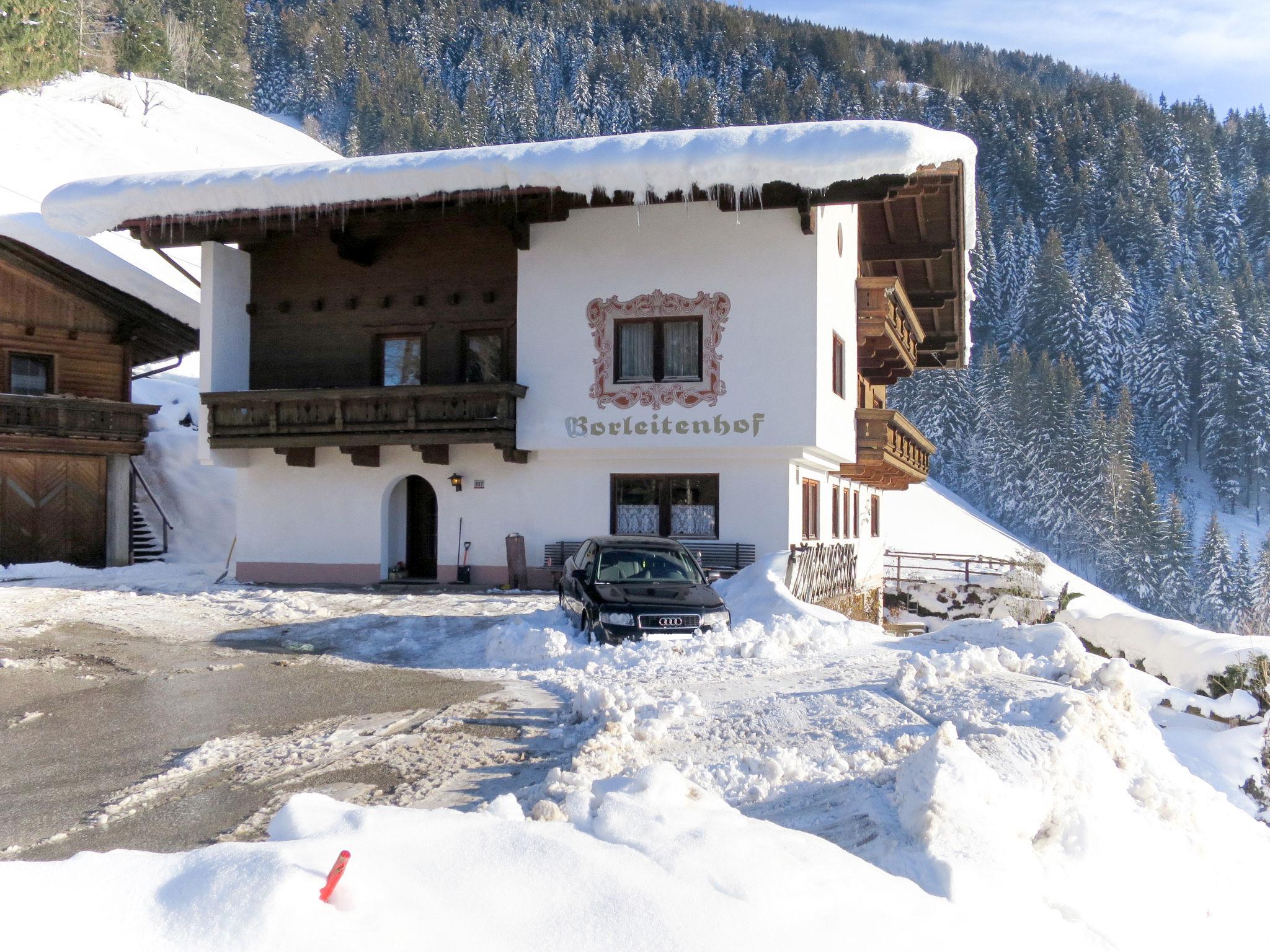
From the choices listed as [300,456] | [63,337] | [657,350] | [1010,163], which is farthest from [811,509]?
[1010,163]

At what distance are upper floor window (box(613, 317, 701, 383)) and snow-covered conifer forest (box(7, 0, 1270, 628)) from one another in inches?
2097

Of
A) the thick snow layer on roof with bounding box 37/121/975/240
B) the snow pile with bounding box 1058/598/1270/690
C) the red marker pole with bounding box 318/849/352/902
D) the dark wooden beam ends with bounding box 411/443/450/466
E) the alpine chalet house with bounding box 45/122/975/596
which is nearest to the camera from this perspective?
the red marker pole with bounding box 318/849/352/902

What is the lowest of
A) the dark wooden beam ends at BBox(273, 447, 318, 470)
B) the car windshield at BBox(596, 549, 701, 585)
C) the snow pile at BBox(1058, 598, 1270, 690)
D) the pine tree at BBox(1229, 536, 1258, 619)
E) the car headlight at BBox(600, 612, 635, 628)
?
the pine tree at BBox(1229, 536, 1258, 619)

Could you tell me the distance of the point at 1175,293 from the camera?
10731 cm

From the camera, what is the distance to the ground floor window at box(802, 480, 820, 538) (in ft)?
73.1

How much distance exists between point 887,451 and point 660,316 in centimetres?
799

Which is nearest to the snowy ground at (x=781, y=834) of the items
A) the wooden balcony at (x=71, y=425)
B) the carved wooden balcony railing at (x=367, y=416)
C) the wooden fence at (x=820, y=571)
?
the wooden fence at (x=820, y=571)

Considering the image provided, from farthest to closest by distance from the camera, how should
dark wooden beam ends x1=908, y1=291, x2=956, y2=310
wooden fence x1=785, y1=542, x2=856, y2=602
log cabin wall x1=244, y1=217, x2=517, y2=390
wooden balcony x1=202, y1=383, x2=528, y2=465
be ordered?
dark wooden beam ends x1=908, y1=291, x2=956, y2=310, log cabin wall x1=244, y1=217, x2=517, y2=390, wooden balcony x1=202, y1=383, x2=528, y2=465, wooden fence x1=785, y1=542, x2=856, y2=602

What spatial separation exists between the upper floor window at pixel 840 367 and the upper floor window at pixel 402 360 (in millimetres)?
9121

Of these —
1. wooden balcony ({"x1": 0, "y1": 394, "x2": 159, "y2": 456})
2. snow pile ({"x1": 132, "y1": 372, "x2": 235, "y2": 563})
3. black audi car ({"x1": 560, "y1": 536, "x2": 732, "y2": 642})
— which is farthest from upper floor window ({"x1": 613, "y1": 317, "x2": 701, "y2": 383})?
snow pile ({"x1": 132, "y1": 372, "x2": 235, "y2": 563})

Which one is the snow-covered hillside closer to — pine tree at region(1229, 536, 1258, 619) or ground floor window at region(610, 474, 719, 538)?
ground floor window at region(610, 474, 719, 538)

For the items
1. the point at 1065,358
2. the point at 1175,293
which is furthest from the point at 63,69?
the point at 1175,293

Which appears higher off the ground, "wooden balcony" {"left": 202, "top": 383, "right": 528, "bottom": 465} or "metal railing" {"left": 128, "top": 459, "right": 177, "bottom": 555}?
"wooden balcony" {"left": 202, "top": 383, "right": 528, "bottom": 465}

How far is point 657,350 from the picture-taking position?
20531mm
